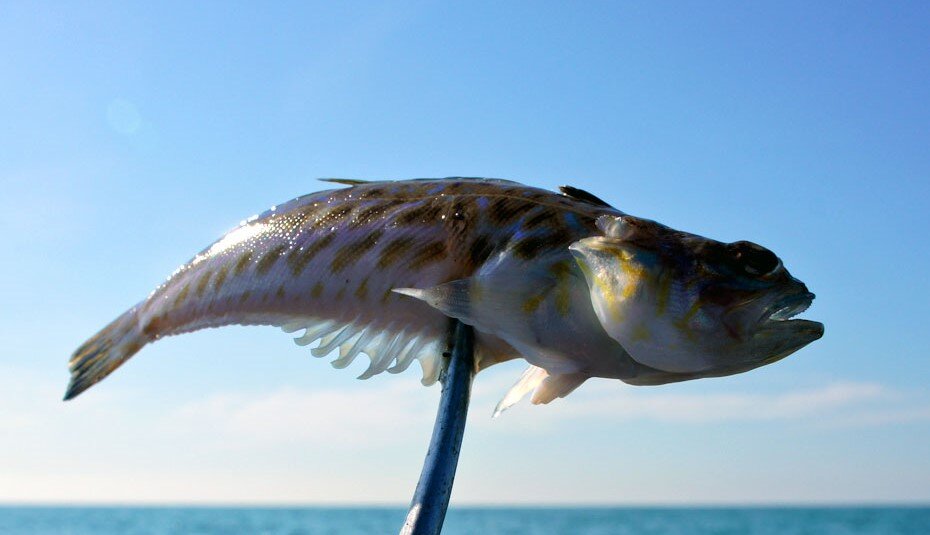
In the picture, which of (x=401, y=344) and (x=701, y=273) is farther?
(x=401, y=344)

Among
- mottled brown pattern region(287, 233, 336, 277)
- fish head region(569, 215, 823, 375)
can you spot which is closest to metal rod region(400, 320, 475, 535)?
fish head region(569, 215, 823, 375)

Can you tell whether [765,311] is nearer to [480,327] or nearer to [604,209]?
[604,209]

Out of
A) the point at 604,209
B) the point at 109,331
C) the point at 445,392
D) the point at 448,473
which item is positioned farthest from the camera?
the point at 109,331

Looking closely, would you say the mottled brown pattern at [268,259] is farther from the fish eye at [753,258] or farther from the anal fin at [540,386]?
the fish eye at [753,258]

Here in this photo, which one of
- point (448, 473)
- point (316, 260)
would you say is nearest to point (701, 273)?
point (448, 473)

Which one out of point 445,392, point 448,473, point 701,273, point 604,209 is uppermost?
point 604,209

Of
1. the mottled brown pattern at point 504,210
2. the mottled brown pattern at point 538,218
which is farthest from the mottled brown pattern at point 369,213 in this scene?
the mottled brown pattern at point 538,218

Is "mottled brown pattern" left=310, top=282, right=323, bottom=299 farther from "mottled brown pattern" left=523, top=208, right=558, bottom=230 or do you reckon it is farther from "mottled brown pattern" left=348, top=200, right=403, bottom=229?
"mottled brown pattern" left=523, top=208, right=558, bottom=230
